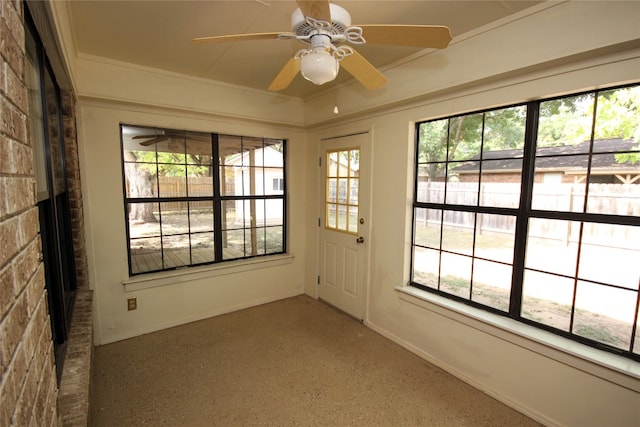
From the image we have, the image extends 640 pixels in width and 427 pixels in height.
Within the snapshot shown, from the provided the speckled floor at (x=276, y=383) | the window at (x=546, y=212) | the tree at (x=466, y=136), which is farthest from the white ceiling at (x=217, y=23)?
the speckled floor at (x=276, y=383)

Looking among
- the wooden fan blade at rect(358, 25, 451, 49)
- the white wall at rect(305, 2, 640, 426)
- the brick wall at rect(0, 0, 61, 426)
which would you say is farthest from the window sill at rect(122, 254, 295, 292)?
the wooden fan blade at rect(358, 25, 451, 49)

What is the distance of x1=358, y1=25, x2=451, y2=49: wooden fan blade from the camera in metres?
1.28

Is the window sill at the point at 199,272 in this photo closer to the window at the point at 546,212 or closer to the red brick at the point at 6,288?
the window at the point at 546,212

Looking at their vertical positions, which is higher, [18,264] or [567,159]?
[567,159]

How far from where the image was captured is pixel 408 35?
53.4 inches

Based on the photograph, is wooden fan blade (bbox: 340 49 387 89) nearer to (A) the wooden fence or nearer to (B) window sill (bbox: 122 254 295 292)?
(A) the wooden fence

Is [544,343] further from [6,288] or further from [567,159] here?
[6,288]

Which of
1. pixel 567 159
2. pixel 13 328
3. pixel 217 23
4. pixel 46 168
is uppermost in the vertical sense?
pixel 217 23

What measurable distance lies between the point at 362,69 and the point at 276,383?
7.38ft

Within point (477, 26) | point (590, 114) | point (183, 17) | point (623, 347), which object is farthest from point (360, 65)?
point (623, 347)

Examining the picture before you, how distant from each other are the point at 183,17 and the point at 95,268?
224cm

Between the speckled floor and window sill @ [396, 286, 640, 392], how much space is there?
48 centimetres

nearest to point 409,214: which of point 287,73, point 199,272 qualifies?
point 287,73

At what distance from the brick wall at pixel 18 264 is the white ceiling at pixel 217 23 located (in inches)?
51.7
